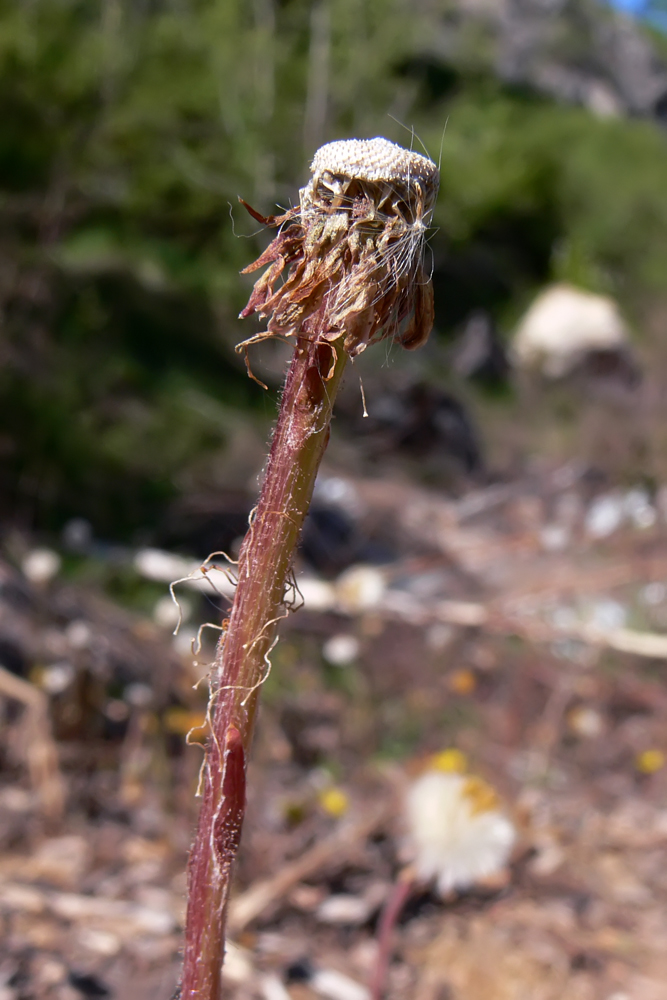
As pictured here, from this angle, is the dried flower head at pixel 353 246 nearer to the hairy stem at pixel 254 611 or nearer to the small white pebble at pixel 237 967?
the hairy stem at pixel 254 611

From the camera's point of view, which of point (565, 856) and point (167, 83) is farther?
point (167, 83)

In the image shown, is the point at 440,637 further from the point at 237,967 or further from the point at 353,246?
the point at 353,246

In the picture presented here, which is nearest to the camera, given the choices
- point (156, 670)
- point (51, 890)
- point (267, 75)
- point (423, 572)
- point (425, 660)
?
point (51, 890)

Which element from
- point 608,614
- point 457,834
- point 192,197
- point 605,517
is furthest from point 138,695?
point 192,197

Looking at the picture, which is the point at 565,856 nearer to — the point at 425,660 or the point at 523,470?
the point at 425,660

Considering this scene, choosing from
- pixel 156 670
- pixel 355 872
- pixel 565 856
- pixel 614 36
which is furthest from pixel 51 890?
pixel 614 36

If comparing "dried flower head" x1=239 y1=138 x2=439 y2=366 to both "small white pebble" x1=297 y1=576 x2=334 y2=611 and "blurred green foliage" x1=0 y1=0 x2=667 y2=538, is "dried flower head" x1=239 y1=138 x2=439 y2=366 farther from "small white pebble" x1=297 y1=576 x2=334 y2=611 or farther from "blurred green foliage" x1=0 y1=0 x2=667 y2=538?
"small white pebble" x1=297 y1=576 x2=334 y2=611
